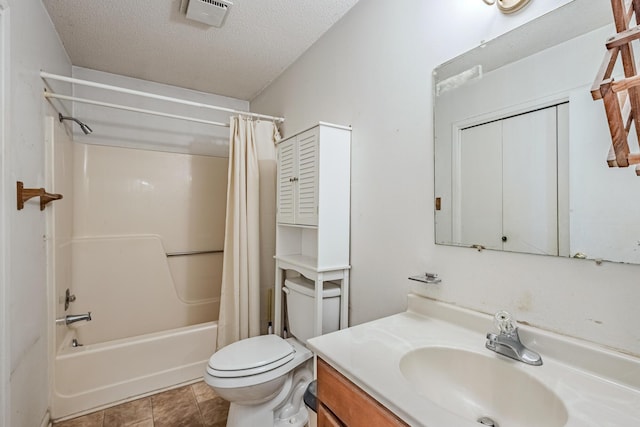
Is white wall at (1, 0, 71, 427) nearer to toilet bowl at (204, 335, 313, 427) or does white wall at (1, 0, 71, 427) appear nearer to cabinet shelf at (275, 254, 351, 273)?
toilet bowl at (204, 335, 313, 427)

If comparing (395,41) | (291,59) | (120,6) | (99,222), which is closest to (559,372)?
(395,41)

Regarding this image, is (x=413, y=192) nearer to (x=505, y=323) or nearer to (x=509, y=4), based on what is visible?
(x=505, y=323)

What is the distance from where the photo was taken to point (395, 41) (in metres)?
1.34

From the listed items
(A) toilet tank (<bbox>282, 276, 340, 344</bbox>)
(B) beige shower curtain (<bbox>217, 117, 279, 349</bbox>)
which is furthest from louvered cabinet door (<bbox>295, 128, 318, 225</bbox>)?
(B) beige shower curtain (<bbox>217, 117, 279, 349</bbox>)

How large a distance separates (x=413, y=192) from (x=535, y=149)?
45 centimetres

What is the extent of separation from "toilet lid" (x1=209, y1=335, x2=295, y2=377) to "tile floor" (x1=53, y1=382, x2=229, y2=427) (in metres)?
0.50

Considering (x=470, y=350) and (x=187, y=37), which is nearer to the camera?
(x=470, y=350)

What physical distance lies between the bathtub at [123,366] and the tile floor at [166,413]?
6 centimetres

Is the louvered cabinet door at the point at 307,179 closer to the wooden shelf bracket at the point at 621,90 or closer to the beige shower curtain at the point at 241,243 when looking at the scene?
A: the beige shower curtain at the point at 241,243

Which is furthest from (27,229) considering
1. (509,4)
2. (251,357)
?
(509,4)

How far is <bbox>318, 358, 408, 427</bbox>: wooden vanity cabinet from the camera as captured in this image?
0.69 m

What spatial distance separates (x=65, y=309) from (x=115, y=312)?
1.20ft

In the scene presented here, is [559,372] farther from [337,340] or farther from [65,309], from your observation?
Result: [65,309]

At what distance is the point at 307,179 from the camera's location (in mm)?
1623
